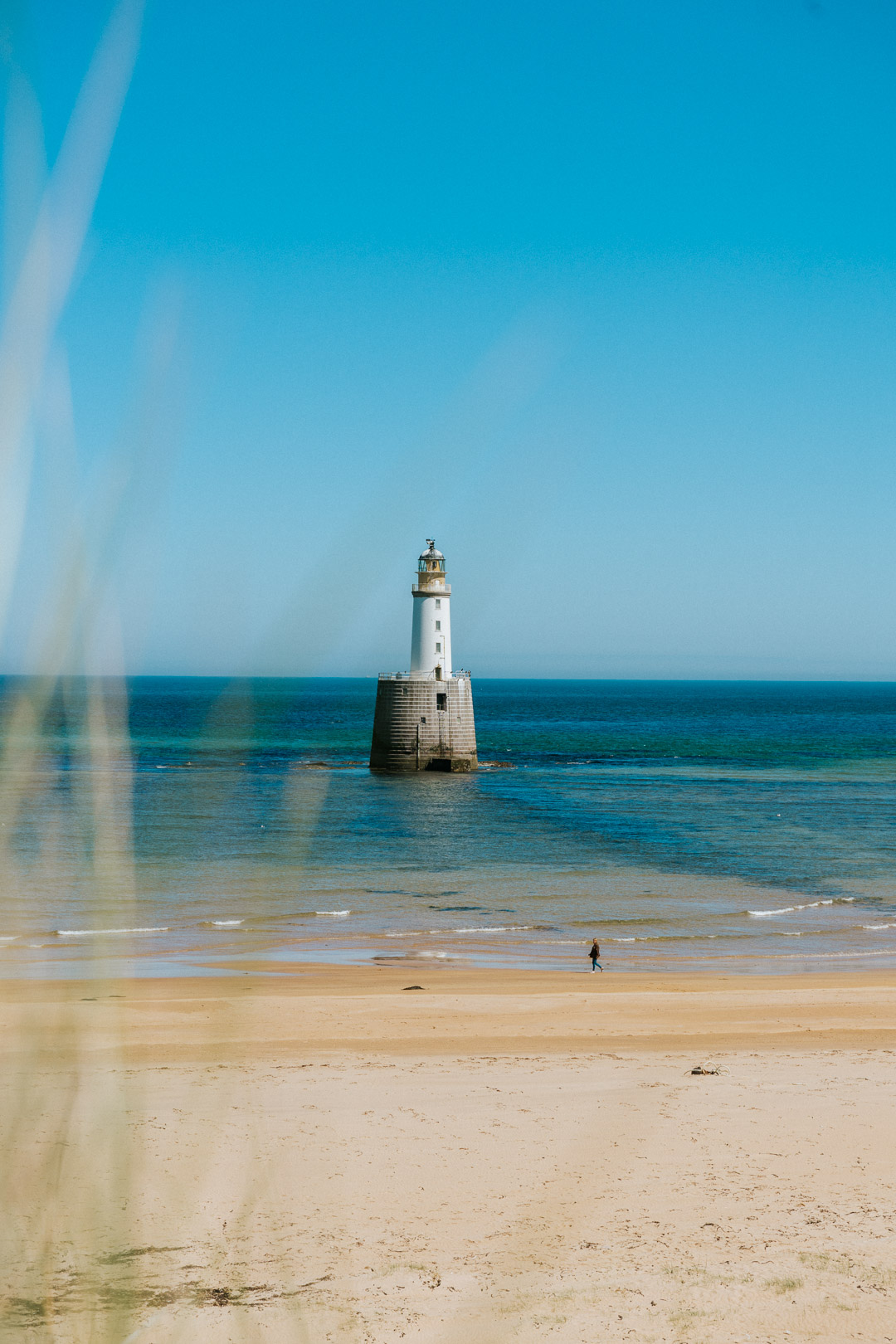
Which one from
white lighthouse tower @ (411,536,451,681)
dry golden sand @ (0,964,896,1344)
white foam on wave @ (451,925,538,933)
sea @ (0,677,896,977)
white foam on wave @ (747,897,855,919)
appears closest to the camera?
dry golden sand @ (0,964,896,1344)

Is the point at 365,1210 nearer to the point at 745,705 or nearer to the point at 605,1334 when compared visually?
the point at 605,1334

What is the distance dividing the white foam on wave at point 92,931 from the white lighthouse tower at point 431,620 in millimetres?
35407

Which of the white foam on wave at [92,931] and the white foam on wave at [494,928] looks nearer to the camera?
the white foam on wave at [92,931]

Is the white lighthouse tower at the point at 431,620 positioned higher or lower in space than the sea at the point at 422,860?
higher

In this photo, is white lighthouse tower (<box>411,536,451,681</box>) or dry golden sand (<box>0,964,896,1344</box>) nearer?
dry golden sand (<box>0,964,896,1344</box>)

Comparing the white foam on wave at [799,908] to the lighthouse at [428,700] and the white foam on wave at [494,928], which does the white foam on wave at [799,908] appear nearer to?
the white foam on wave at [494,928]

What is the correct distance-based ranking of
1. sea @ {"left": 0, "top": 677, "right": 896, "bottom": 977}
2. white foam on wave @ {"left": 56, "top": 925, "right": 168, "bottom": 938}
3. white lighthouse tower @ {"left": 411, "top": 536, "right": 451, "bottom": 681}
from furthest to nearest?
white lighthouse tower @ {"left": 411, "top": 536, "right": 451, "bottom": 681}
white foam on wave @ {"left": 56, "top": 925, "right": 168, "bottom": 938}
sea @ {"left": 0, "top": 677, "right": 896, "bottom": 977}

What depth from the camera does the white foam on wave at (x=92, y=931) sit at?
24.5 meters

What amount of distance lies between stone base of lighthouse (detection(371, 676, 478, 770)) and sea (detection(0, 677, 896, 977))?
1.78 meters

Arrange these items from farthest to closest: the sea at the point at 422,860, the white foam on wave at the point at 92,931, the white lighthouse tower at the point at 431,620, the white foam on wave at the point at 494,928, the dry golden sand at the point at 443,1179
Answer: the white lighthouse tower at the point at 431,620, the white foam on wave at the point at 494,928, the white foam on wave at the point at 92,931, the sea at the point at 422,860, the dry golden sand at the point at 443,1179

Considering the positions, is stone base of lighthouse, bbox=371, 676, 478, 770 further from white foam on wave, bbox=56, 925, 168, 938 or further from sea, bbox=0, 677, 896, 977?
white foam on wave, bbox=56, 925, 168, 938

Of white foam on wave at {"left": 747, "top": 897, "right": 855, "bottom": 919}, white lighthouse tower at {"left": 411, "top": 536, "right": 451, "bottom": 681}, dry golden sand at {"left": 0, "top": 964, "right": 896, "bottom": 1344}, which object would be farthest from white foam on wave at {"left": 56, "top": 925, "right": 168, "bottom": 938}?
white lighthouse tower at {"left": 411, "top": 536, "right": 451, "bottom": 681}

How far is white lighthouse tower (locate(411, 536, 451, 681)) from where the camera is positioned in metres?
60.5

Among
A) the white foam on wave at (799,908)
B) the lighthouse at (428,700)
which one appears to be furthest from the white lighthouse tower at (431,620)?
the white foam on wave at (799,908)
